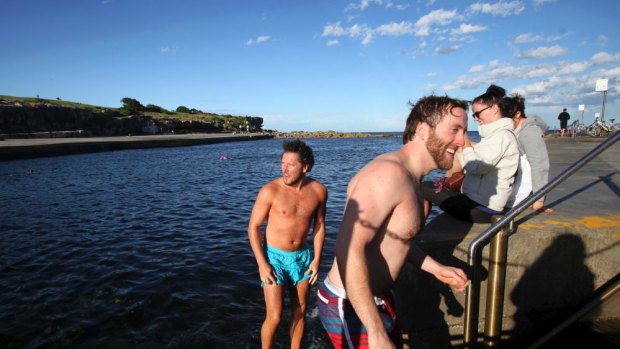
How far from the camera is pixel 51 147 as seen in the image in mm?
30109

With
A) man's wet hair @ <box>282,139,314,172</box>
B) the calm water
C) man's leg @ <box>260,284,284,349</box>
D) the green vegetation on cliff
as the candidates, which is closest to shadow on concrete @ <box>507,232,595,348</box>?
man's leg @ <box>260,284,284,349</box>

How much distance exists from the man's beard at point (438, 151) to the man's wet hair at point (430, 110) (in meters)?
0.08

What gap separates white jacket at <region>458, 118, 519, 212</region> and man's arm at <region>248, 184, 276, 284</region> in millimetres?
2263

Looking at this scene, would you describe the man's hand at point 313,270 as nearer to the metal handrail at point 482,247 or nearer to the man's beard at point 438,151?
the metal handrail at point 482,247

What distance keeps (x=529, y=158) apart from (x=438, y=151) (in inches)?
113

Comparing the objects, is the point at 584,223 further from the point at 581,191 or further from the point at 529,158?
the point at 581,191

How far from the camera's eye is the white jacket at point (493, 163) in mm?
3629

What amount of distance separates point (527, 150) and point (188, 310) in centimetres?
538

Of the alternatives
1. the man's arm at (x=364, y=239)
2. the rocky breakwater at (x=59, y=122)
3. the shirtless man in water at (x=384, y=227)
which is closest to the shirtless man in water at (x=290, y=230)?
the shirtless man in water at (x=384, y=227)

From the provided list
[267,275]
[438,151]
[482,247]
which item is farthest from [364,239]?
[267,275]

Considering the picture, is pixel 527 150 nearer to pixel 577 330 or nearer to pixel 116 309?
pixel 577 330

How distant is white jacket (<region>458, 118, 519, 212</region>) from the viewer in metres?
3.63

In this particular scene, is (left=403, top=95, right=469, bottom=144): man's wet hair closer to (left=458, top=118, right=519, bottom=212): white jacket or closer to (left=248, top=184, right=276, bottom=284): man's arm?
(left=458, top=118, right=519, bottom=212): white jacket

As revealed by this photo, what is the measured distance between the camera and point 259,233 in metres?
3.95
